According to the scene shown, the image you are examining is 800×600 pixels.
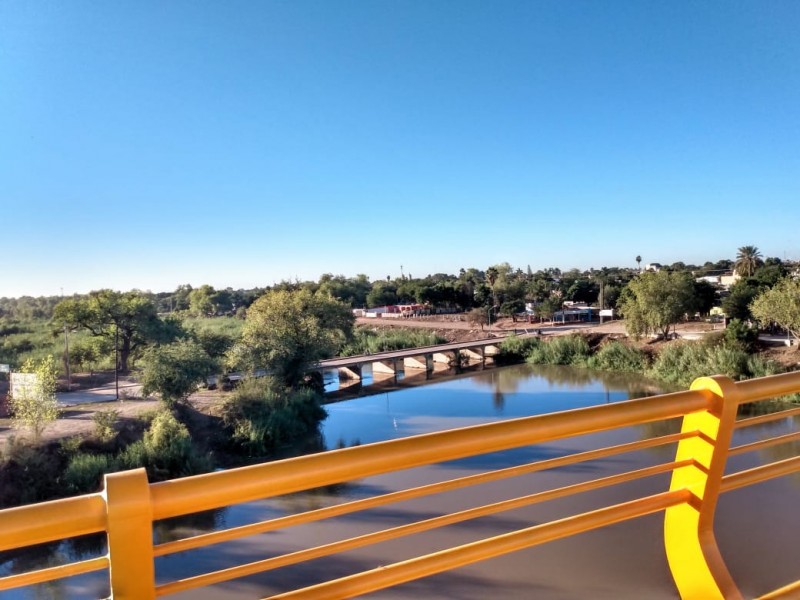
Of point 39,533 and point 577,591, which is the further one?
A: point 577,591

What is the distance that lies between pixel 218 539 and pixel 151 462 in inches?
491

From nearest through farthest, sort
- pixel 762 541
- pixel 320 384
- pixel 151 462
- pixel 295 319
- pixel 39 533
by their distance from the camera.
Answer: pixel 39 533 → pixel 762 541 → pixel 151 462 → pixel 295 319 → pixel 320 384

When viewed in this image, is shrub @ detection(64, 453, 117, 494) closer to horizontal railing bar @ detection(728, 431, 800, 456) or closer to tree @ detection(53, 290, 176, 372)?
tree @ detection(53, 290, 176, 372)

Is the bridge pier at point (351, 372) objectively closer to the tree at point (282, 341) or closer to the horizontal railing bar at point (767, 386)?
the tree at point (282, 341)

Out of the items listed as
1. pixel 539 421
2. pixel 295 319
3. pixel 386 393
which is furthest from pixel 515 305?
pixel 539 421

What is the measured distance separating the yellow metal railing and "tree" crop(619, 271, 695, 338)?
25888 millimetres

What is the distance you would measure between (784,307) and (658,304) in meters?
5.92

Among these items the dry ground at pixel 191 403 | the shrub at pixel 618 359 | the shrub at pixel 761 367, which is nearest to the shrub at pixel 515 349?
the dry ground at pixel 191 403

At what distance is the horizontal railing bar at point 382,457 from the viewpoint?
84 centimetres

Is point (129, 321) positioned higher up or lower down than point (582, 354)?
higher up

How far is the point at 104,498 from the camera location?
80 cm

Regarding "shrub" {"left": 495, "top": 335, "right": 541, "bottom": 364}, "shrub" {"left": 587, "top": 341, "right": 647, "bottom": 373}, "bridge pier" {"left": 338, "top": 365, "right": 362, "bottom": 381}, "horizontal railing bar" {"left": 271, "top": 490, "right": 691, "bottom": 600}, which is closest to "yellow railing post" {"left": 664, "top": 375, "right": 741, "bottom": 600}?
"horizontal railing bar" {"left": 271, "top": 490, "right": 691, "bottom": 600}

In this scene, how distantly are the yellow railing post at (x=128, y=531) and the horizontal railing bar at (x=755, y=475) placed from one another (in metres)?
1.32

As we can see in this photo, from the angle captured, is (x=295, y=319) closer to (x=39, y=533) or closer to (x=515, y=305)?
(x=39, y=533)
